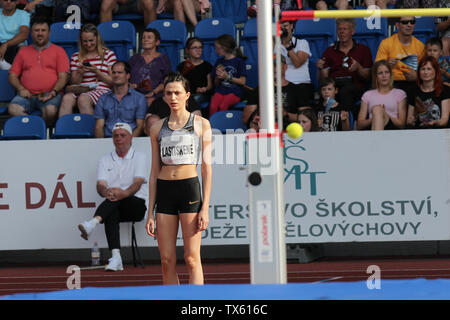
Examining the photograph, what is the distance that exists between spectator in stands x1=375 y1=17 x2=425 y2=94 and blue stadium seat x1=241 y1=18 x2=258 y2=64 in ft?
5.31

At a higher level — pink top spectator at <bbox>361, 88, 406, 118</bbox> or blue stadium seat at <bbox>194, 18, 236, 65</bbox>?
blue stadium seat at <bbox>194, 18, 236, 65</bbox>

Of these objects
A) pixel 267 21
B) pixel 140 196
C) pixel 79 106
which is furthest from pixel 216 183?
pixel 267 21

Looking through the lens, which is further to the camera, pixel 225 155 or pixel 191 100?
pixel 191 100

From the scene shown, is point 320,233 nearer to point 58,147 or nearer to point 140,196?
point 140,196

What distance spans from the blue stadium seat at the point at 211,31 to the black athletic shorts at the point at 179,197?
476cm

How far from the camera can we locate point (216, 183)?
7.69 metres

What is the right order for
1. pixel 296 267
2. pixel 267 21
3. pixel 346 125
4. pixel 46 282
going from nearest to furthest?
1. pixel 267 21
2. pixel 46 282
3. pixel 296 267
4. pixel 346 125

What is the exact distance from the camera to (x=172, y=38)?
31.9 feet

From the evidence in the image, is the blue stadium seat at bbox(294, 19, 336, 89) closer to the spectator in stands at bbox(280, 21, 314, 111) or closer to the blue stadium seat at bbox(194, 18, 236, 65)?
the spectator in stands at bbox(280, 21, 314, 111)

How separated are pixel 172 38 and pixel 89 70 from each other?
1.21 m

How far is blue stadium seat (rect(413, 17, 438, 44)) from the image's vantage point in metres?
9.55

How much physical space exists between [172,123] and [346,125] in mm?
3407

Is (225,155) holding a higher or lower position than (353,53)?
lower

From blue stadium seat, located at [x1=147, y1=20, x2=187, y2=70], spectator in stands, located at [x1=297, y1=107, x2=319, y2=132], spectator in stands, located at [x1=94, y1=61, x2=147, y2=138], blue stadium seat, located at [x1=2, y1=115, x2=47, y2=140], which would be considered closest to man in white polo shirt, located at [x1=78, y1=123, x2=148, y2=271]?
spectator in stands, located at [x1=94, y1=61, x2=147, y2=138]
